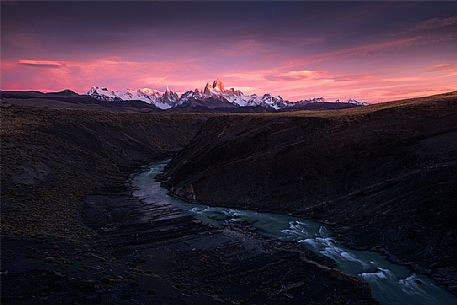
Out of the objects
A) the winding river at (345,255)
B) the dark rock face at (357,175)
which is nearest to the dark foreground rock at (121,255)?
the winding river at (345,255)

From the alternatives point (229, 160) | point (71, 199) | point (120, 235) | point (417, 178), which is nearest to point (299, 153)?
point (229, 160)

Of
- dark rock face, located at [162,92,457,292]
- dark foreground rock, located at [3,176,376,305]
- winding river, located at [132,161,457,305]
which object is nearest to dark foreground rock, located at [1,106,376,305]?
dark foreground rock, located at [3,176,376,305]

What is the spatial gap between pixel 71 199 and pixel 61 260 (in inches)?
1014

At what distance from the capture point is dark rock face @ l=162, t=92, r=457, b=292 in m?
34.9

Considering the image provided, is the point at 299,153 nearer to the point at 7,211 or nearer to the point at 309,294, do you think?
the point at 309,294

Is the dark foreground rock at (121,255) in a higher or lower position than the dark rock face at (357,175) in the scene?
lower

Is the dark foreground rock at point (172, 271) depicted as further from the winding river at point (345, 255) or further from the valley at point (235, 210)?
the winding river at point (345, 255)

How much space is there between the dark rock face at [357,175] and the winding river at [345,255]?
1507 mm

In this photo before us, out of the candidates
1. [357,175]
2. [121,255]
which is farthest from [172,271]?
[357,175]

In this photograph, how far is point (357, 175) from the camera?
161 feet

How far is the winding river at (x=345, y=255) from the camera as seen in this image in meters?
26.5

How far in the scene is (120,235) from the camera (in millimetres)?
40250

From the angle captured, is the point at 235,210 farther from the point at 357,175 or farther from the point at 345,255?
the point at 345,255

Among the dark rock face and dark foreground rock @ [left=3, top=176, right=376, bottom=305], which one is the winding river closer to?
the dark rock face
